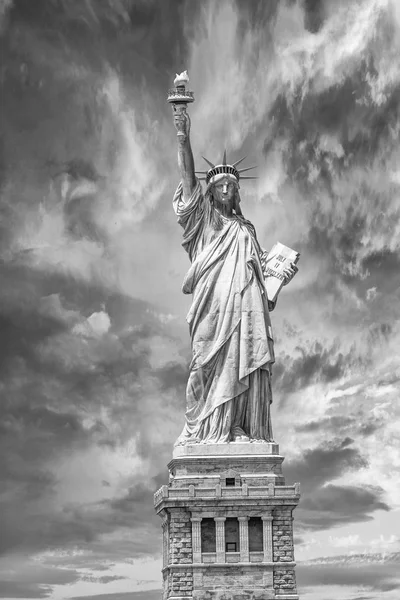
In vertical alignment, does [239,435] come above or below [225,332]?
below

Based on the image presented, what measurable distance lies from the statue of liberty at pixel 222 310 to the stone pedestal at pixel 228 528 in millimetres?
1308

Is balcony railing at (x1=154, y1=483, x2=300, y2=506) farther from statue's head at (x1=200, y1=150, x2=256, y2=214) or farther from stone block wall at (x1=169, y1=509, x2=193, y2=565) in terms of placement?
statue's head at (x1=200, y1=150, x2=256, y2=214)

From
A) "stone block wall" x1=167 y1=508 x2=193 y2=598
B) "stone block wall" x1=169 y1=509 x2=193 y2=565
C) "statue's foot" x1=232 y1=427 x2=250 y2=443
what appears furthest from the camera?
"statue's foot" x1=232 y1=427 x2=250 y2=443

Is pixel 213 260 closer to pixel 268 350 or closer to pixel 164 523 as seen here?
pixel 268 350

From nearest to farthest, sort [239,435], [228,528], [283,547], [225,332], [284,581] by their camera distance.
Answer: [284,581] < [283,547] < [228,528] < [239,435] < [225,332]

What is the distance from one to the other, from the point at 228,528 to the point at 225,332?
289 inches

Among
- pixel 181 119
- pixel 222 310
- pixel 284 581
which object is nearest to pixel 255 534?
pixel 284 581

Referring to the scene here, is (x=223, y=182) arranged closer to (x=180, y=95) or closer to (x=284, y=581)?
(x=180, y=95)

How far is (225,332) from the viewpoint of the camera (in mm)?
55594

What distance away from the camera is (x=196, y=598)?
52.2 m

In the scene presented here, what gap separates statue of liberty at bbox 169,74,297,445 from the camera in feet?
180

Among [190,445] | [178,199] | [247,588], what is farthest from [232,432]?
[178,199]

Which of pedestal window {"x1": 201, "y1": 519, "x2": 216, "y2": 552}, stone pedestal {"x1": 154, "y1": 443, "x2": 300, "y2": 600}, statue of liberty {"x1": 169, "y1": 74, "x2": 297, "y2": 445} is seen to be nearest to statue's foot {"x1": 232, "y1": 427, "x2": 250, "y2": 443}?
statue of liberty {"x1": 169, "y1": 74, "x2": 297, "y2": 445}

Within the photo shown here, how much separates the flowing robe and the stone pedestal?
138cm
